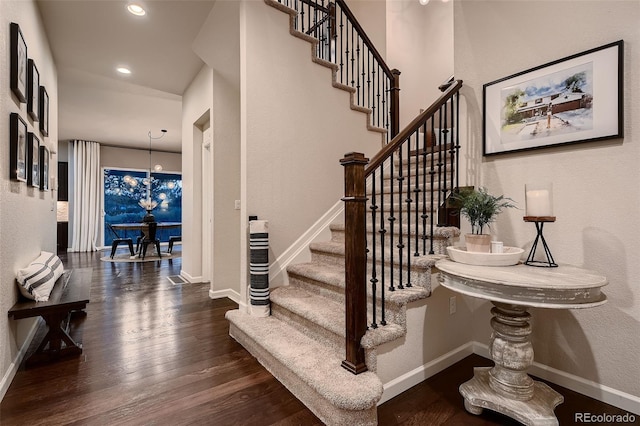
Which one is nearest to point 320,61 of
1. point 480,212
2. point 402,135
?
point 402,135

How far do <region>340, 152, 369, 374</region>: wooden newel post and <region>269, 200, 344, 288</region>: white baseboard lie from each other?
1255 millimetres

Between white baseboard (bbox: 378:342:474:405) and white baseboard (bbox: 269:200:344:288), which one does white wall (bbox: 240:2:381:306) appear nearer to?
white baseboard (bbox: 269:200:344:288)

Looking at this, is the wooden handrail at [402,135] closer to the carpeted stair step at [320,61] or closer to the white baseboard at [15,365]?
the carpeted stair step at [320,61]

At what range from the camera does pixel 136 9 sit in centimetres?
306

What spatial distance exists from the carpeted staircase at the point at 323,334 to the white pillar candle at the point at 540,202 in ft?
1.81

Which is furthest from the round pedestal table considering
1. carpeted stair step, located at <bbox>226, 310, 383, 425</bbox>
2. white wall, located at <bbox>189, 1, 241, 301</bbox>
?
white wall, located at <bbox>189, 1, 241, 301</bbox>

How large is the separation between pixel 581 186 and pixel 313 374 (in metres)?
1.95

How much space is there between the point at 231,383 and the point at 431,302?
4.64 feet

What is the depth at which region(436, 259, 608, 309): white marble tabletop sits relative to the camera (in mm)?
1360

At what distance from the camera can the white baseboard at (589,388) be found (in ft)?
5.65

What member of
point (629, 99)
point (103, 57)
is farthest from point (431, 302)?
point (103, 57)

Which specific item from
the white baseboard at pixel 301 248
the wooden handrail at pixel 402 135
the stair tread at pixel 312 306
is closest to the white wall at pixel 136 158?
the white baseboard at pixel 301 248

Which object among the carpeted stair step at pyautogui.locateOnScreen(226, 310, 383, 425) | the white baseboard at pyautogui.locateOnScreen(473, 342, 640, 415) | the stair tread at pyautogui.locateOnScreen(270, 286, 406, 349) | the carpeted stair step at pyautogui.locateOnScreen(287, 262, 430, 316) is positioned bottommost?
the white baseboard at pyautogui.locateOnScreen(473, 342, 640, 415)

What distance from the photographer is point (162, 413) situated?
66.9 inches
